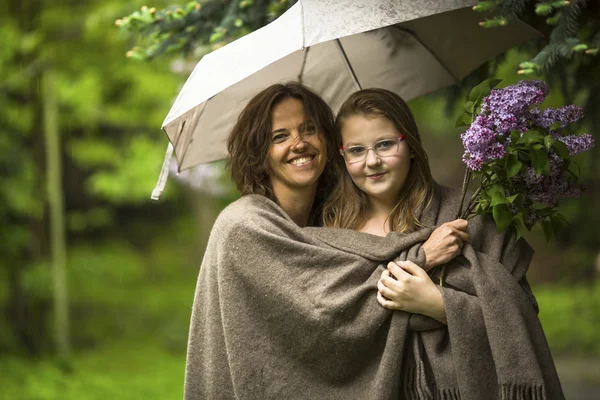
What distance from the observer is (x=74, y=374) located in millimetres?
9648

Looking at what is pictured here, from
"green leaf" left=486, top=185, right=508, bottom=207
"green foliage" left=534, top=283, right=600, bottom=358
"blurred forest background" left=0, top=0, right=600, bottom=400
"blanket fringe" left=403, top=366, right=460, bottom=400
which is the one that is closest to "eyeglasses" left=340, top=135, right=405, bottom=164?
"green leaf" left=486, top=185, right=508, bottom=207

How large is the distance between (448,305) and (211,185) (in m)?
10.7

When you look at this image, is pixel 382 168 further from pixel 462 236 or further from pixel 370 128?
pixel 462 236

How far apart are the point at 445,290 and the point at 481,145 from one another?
57 cm

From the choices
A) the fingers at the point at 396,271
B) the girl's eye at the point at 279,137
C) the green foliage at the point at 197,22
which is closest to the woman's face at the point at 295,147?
the girl's eye at the point at 279,137

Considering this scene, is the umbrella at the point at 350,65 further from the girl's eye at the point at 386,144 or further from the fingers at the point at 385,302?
the fingers at the point at 385,302

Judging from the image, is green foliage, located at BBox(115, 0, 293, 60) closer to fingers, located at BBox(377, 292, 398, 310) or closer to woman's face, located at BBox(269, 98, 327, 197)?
woman's face, located at BBox(269, 98, 327, 197)

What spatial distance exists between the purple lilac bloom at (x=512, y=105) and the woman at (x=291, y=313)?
48 centimetres

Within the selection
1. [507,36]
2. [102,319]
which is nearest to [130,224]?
[102,319]

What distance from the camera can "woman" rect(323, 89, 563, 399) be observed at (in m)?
3.08

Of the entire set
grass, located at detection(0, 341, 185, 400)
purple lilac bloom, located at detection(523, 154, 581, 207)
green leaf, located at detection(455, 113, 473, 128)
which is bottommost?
grass, located at detection(0, 341, 185, 400)

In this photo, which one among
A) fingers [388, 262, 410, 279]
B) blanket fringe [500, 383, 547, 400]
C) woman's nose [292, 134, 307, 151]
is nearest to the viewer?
blanket fringe [500, 383, 547, 400]

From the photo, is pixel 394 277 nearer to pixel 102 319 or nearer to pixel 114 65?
pixel 114 65

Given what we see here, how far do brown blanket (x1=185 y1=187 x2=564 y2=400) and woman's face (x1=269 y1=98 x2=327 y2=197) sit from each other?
0.27 metres
